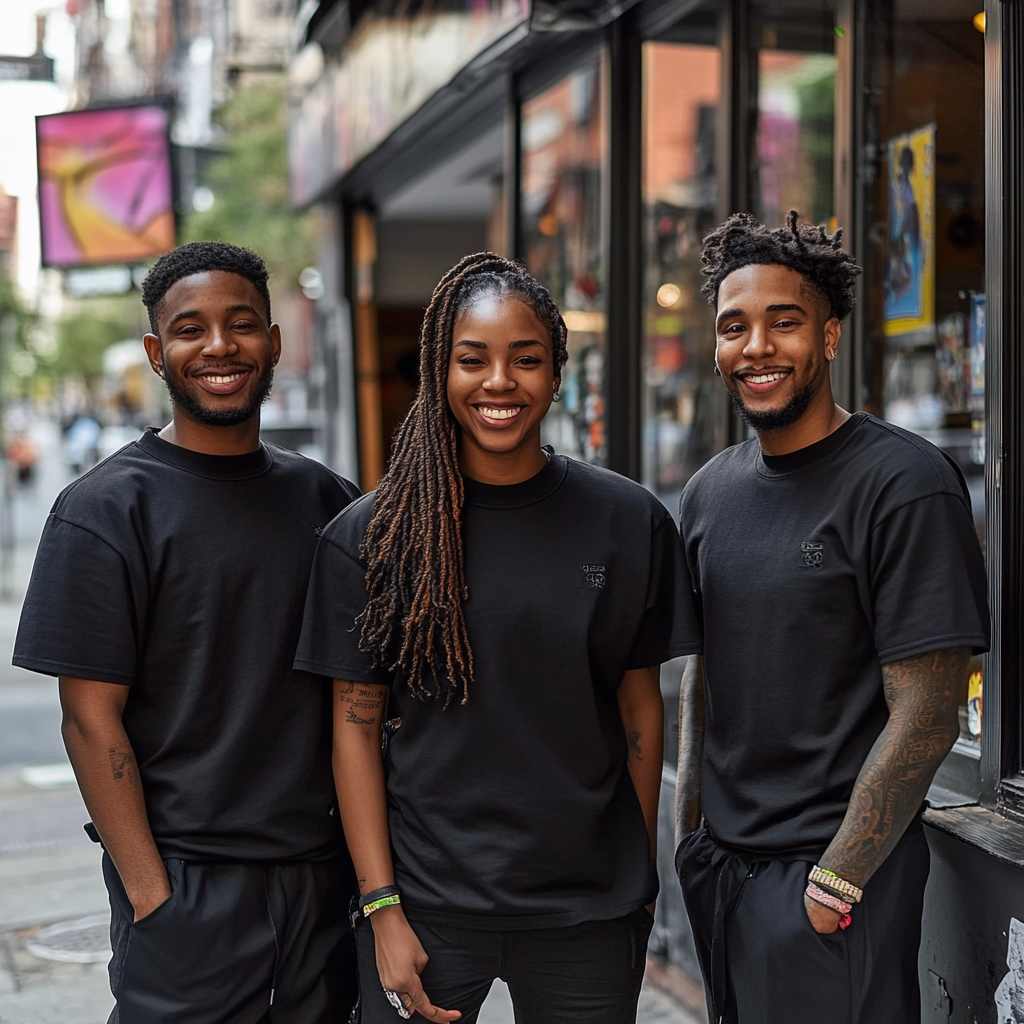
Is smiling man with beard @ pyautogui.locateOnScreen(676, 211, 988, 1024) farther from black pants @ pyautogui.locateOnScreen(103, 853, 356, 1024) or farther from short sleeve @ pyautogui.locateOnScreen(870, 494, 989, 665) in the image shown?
black pants @ pyautogui.locateOnScreen(103, 853, 356, 1024)

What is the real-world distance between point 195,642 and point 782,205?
335 centimetres

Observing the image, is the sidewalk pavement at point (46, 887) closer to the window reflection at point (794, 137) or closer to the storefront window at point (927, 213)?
the storefront window at point (927, 213)

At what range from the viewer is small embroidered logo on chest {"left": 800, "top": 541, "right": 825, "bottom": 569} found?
2.46 metres

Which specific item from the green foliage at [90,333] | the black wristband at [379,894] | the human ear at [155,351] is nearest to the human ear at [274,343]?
the human ear at [155,351]

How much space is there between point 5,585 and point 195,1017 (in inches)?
516

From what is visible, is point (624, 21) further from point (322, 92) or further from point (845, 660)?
point (322, 92)

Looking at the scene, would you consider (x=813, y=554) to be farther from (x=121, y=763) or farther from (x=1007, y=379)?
(x=121, y=763)

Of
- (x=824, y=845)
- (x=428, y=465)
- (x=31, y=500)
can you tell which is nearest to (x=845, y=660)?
(x=824, y=845)

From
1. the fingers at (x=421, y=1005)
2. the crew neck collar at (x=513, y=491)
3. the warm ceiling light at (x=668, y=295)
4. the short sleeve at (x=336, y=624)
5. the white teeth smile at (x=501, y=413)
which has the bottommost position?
the fingers at (x=421, y=1005)

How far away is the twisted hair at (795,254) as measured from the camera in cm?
257

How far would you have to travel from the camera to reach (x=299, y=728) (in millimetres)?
2717

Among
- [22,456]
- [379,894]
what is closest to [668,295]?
[379,894]

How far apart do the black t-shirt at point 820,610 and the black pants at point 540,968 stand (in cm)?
36

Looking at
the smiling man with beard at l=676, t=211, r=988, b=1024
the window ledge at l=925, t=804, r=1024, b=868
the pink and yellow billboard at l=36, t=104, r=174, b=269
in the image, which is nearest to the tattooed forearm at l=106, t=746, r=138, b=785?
the smiling man with beard at l=676, t=211, r=988, b=1024
